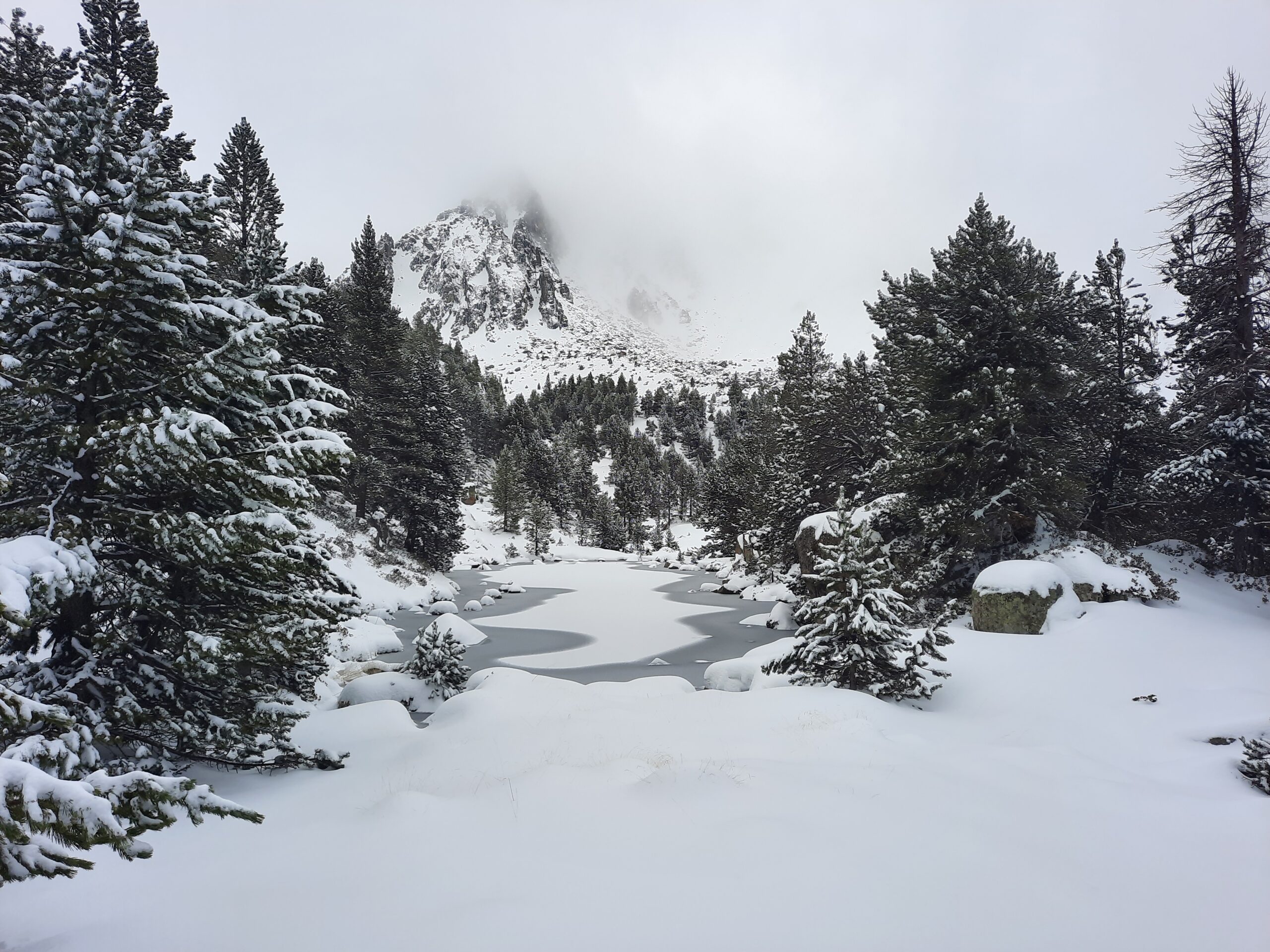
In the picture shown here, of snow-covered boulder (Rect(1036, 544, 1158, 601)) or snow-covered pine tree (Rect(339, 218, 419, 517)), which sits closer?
snow-covered boulder (Rect(1036, 544, 1158, 601))

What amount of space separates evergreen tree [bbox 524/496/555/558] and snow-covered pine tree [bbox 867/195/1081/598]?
5366cm

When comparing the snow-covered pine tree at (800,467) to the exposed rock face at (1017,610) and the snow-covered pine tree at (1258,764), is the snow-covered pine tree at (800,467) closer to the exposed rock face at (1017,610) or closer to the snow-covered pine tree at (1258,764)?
the exposed rock face at (1017,610)

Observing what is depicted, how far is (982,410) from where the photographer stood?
19094 millimetres

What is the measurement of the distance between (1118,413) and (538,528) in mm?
59679

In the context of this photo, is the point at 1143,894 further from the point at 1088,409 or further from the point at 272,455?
the point at 1088,409

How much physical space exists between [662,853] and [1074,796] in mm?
4732

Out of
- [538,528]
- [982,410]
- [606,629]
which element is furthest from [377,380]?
[538,528]

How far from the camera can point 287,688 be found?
24.6 ft

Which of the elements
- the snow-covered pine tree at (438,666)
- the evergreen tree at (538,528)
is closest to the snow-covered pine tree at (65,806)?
the snow-covered pine tree at (438,666)

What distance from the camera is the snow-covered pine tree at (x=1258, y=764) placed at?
6094mm

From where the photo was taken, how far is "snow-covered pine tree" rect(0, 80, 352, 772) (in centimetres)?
562

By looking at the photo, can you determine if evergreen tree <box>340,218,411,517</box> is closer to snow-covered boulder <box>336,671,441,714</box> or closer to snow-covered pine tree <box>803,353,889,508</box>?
snow-covered boulder <box>336,671,441,714</box>

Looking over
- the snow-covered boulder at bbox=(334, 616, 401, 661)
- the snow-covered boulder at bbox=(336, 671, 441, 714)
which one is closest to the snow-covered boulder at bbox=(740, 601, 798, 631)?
the snow-covered boulder at bbox=(334, 616, 401, 661)

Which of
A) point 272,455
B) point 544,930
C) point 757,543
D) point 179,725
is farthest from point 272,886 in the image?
point 757,543
